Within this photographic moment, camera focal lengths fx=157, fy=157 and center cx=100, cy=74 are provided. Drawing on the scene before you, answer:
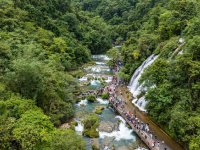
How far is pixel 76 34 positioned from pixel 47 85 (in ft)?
142

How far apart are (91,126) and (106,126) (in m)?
2.17

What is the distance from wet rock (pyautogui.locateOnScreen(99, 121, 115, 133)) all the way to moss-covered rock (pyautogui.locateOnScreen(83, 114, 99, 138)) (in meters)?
0.75

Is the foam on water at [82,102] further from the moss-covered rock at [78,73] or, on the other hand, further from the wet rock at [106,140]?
the moss-covered rock at [78,73]

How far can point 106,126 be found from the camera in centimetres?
2253

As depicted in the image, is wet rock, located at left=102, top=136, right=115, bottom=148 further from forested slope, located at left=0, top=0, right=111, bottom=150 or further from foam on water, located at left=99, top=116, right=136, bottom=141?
forested slope, located at left=0, top=0, right=111, bottom=150

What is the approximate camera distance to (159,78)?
22.6 metres

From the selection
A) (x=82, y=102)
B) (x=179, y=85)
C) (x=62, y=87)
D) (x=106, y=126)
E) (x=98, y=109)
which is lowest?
(x=106, y=126)

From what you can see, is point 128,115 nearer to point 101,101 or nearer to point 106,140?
point 106,140

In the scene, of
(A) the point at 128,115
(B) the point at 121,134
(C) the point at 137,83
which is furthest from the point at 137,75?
(B) the point at 121,134

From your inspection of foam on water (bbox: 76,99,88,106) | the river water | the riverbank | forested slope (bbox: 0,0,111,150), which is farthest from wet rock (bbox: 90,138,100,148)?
foam on water (bbox: 76,99,88,106)

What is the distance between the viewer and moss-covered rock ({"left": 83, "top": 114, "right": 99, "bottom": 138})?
20.8 metres

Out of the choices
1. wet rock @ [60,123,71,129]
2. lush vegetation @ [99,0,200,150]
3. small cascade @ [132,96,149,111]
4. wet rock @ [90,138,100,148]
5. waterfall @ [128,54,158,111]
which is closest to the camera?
lush vegetation @ [99,0,200,150]

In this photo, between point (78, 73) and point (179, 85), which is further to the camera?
point (78, 73)

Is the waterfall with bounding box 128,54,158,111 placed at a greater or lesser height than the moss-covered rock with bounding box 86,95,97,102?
greater
